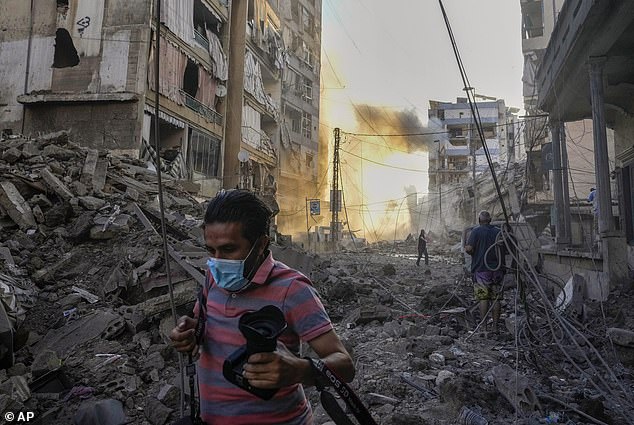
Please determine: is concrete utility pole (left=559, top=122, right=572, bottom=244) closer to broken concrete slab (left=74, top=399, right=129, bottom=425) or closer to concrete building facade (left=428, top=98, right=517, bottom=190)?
broken concrete slab (left=74, top=399, right=129, bottom=425)

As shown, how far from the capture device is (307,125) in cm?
3412

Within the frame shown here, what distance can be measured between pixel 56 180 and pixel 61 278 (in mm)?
2674

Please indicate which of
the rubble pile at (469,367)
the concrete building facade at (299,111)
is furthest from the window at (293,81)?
the rubble pile at (469,367)

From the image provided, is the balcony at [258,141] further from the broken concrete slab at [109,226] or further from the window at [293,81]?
the broken concrete slab at [109,226]

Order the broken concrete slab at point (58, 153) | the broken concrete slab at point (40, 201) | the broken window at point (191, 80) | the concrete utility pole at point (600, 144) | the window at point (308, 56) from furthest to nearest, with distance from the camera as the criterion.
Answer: the window at point (308, 56) < the broken window at point (191, 80) < the broken concrete slab at point (58, 153) < the broken concrete slab at point (40, 201) < the concrete utility pole at point (600, 144)

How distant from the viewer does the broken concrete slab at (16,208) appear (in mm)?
6691

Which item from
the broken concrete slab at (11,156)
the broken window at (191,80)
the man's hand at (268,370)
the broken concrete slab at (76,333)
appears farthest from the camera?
the broken window at (191,80)

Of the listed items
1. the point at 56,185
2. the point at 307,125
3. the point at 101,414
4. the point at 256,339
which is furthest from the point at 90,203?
the point at 307,125

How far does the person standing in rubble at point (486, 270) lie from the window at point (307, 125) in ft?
93.0

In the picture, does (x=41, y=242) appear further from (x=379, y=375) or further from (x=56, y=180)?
(x=379, y=375)

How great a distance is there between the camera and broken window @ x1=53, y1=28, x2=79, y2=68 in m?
14.8

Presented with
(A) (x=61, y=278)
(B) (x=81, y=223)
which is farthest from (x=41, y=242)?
(A) (x=61, y=278)

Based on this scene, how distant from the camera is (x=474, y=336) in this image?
5730mm

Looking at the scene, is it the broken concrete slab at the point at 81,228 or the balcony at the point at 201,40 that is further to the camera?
the balcony at the point at 201,40
